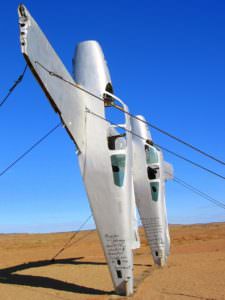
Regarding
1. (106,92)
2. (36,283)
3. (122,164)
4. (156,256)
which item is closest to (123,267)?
(122,164)

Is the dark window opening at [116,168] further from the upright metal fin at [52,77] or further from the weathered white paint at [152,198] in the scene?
the weathered white paint at [152,198]

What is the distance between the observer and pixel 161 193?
856 inches

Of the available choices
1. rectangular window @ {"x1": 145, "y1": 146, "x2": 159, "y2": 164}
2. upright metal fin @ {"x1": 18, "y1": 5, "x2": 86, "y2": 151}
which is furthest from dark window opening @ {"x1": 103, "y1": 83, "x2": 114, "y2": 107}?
rectangular window @ {"x1": 145, "y1": 146, "x2": 159, "y2": 164}

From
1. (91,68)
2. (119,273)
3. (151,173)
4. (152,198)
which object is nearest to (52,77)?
(91,68)

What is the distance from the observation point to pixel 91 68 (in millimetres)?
16156

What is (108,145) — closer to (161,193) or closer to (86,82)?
(86,82)

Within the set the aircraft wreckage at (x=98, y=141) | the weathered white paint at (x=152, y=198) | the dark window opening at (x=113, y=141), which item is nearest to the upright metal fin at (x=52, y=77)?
the aircraft wreckage at (x=98, y=141)

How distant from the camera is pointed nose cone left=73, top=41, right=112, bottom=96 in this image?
51.7 ft

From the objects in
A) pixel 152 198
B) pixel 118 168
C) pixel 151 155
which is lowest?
pixel 118 168

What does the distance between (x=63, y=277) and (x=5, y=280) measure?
2.31 m

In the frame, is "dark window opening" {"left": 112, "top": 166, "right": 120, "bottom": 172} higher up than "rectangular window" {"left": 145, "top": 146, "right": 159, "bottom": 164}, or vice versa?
"rectangular window" {"left": 145, "top": 146, "right": 159, "bottom": 164}

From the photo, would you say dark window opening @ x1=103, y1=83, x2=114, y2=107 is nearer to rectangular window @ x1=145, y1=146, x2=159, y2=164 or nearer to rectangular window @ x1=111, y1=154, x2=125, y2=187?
rectangular window @ x1=111, y1=154, x2=125, y2=187

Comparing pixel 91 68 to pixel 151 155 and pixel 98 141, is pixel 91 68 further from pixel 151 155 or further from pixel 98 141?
pixel 151 155

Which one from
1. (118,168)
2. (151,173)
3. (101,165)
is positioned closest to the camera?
(101,165)
